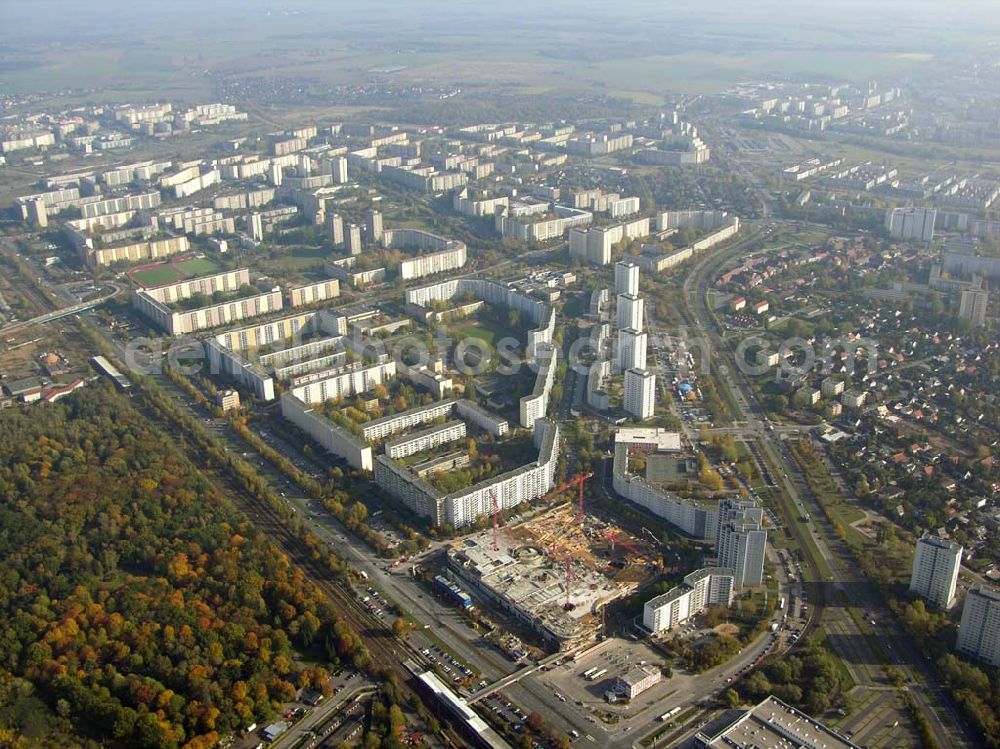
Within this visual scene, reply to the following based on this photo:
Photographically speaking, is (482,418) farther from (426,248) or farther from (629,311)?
(426,248)

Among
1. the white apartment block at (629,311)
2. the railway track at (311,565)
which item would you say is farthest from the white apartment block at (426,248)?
the railway track at (311,565)

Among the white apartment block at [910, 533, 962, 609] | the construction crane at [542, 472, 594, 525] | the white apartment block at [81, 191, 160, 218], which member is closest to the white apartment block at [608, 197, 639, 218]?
the white apartment block at [81, 191, 160, 218]

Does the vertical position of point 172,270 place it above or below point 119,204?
below

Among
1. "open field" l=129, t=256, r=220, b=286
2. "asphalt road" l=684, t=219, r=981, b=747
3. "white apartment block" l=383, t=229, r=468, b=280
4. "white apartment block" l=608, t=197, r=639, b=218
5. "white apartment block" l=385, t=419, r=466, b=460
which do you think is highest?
"white apartment block" l=608, t=197, r=639, b=218

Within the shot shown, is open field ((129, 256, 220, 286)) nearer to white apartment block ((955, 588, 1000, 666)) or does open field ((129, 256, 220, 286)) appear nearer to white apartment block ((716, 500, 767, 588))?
white apartment block ((716, 500, 767, 588))

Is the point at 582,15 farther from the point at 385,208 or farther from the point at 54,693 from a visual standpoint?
the point at 54,693

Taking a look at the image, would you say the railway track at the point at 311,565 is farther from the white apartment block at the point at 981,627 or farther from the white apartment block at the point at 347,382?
the white apartment block at the point at 981,627

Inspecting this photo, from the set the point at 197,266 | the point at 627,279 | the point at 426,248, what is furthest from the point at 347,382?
the point at 197,266
